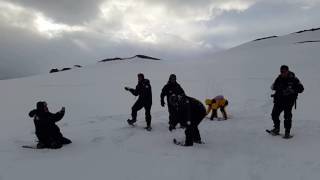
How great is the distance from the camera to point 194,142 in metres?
11.7

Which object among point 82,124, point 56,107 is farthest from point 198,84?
point 82,124

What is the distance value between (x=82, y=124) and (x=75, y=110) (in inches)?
159

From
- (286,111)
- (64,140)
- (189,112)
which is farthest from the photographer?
(286,111)

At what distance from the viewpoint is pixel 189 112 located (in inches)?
439

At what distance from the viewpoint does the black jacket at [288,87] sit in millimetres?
11641

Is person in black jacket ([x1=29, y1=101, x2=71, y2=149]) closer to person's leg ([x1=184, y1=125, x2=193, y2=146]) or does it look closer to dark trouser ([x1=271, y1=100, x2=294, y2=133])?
person's leg ([x1=184, y1=125, x2=193, y2=146])

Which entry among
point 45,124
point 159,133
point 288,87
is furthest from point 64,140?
point 288,87

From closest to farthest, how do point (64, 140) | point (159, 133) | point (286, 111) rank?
1. point (64, 140)
2. point (286, 111)
3. point (159, 133)

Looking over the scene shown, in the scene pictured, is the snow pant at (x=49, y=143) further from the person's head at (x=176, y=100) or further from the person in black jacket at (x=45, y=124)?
the person's head at (x=176, y=100)

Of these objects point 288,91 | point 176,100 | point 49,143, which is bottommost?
point 49,143

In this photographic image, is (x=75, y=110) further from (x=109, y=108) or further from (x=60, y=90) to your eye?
(x=60, y=90)

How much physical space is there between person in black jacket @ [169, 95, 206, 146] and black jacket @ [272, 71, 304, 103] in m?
2.05

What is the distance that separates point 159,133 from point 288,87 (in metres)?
3.65

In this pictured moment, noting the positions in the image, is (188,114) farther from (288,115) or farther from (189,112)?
(288,115)
